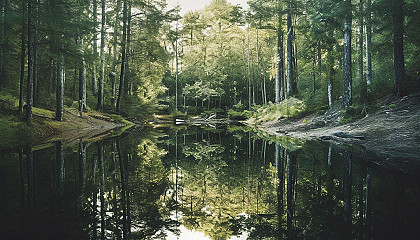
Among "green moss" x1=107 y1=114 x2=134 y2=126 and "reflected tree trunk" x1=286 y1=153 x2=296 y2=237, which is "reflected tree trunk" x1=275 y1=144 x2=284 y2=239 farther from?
"green moss" x1=107 y1=114 x2=134 y2=126

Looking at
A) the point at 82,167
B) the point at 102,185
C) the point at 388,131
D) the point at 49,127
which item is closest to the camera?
the point at 102,185

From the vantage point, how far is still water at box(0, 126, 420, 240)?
2832 mm

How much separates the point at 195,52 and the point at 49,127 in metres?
32.7

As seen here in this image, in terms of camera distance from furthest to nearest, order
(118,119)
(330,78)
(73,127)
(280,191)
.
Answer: (118,119), (330,78), (73,127), (280,191)

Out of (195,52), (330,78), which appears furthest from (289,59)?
(195,52)

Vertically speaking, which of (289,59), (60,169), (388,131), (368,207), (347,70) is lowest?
(368,207)

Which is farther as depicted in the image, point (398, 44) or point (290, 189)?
point (398, 44)

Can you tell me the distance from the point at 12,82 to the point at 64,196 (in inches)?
666

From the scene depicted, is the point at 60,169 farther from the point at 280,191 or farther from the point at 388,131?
the point at 388,131

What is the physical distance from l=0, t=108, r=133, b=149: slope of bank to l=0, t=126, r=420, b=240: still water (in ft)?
14.9

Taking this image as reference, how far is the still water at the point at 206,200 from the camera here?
2.83m

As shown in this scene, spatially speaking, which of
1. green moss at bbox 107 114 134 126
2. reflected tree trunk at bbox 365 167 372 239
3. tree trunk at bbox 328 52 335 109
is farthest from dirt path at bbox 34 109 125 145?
tree trunk at bbox 328 52 335 109

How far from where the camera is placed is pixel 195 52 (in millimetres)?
43219

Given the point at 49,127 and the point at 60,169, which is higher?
the point at 49,127
